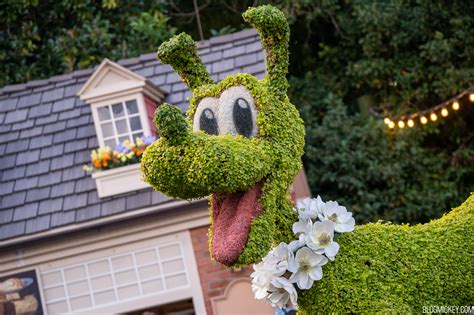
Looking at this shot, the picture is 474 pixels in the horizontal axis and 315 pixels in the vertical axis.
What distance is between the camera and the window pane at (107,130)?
7906 millimetres

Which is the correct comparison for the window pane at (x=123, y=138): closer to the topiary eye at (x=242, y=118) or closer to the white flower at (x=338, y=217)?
the topiary eye at (x=242, y=118)

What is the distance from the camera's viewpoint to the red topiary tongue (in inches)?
134

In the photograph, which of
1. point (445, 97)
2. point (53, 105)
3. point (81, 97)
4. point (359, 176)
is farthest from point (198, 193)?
point (445, 97)

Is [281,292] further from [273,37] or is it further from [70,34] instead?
→ [70,34]

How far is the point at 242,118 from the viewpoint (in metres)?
3.67

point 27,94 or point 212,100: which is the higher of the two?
point 27,94

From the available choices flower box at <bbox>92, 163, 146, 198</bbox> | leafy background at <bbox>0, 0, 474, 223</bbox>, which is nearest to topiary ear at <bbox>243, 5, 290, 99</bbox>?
flower box at <bbox>92, 163, 146, 198</bbox>

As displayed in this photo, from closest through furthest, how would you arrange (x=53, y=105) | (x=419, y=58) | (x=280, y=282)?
1. (x=280, y=282)
2. (x=53, y=105)
3. (x=419, y=58)

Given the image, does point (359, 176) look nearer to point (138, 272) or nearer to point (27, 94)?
point (138, 272)

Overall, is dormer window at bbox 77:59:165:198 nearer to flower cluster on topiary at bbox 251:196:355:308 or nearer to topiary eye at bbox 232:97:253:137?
topiary eye at bbox 232:97:253:137

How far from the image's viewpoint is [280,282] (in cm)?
359

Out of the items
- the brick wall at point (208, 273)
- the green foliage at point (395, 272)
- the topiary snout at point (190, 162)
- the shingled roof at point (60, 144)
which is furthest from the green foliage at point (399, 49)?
the topiary snout at point (190, 162)

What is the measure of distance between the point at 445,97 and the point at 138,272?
5.35 metres

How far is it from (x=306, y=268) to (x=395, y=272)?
1.38 ft
